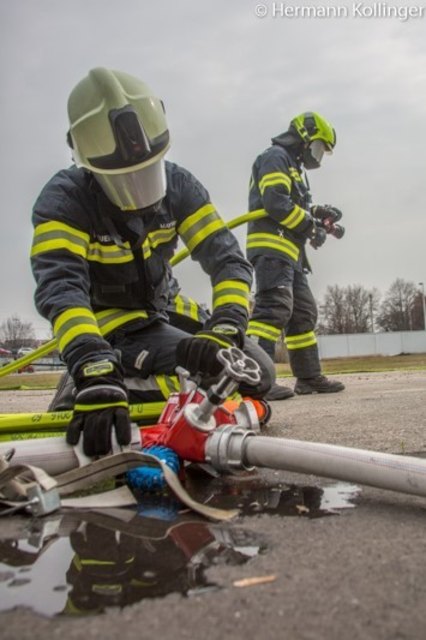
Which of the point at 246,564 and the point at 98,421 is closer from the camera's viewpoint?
the point at 246,564

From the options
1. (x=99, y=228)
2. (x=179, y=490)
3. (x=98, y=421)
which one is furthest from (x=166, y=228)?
(x=179, y=490)

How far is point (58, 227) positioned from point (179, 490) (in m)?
1.30

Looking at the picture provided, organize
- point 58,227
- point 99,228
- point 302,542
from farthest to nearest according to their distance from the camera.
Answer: point 99,228 < point 58,227 < point 302,542

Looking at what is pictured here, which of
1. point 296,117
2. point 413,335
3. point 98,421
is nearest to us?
point 98,421

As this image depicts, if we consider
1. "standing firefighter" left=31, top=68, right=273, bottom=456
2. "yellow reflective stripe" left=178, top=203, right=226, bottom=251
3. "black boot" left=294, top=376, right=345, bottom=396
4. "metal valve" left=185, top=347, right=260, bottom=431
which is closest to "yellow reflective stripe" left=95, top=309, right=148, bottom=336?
"standing firefighter" left=31, top=68, right=273, bottom=456

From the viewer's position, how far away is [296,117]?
5059mm

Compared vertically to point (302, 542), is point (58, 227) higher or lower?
higher

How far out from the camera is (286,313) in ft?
15.1

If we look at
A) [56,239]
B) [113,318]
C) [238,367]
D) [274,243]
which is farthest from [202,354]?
[274,243]

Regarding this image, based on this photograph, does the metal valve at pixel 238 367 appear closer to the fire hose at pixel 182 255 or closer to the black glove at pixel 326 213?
the fire hose at pixel 182 255

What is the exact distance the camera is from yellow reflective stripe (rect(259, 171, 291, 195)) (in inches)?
186

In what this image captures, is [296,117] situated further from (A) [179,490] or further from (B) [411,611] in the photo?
(B) [411,611]

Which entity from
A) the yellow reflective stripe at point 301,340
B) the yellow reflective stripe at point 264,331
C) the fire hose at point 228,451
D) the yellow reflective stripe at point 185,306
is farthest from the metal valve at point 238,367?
the yellow reflective stripe at point 301,340

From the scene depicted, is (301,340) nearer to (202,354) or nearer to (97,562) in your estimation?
(202,354)
